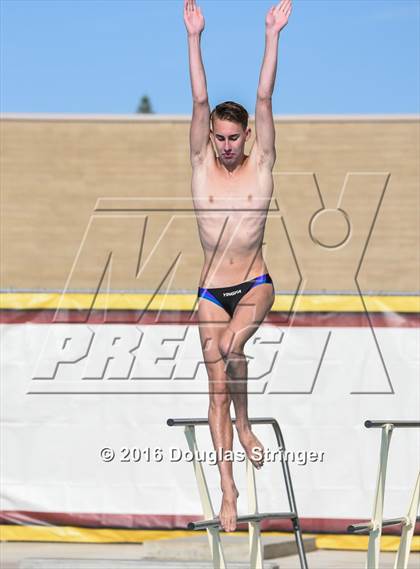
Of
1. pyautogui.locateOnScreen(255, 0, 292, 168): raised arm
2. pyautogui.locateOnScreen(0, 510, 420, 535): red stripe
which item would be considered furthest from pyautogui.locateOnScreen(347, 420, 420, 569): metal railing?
pyautogui.locateOnScreen(0, 510, 420, 535): red stripe

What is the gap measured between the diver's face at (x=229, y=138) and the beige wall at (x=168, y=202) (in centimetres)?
1460

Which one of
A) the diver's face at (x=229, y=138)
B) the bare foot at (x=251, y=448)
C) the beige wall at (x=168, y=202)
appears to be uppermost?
the beige wall at (x=168, y=202)

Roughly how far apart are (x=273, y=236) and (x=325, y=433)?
6580mm

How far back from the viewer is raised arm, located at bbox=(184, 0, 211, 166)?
20.1 feet

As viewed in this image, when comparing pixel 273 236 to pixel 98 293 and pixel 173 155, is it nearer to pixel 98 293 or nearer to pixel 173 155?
pixel 173 155

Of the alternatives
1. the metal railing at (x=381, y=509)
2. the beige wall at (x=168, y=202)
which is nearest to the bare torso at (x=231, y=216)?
the metal railing at (x=381, y=509)

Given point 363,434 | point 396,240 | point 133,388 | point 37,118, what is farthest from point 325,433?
point 37,118

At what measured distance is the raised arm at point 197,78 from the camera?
6.14m

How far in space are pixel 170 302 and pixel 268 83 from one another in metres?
9.52

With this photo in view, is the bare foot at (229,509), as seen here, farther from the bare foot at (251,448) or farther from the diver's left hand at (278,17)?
the diver's left hand at (278,17)

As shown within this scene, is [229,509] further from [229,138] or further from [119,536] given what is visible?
[119,536]

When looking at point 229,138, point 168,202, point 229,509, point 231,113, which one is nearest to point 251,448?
point 229,509

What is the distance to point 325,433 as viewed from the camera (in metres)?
15.2

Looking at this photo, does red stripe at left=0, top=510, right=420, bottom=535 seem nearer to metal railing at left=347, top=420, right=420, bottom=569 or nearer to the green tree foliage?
metal railing at left=347, top=420, right=420, bottom=569
